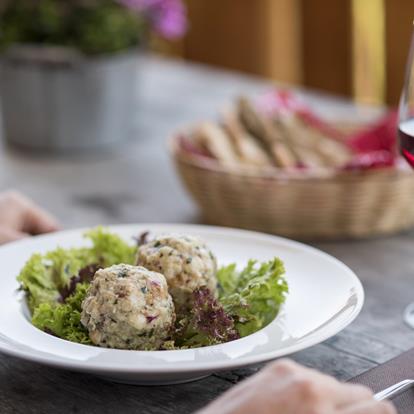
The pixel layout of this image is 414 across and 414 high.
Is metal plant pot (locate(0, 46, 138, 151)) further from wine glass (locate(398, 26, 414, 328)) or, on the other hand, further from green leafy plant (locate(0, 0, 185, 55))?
wine glass (locate(398, 26, 414, 328))

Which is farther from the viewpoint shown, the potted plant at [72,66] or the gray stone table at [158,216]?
the potted plant at [72,66]

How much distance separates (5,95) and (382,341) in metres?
1.54

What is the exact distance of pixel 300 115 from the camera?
2.18 meters

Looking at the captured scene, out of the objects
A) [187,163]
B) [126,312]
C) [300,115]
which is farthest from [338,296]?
[300,115]

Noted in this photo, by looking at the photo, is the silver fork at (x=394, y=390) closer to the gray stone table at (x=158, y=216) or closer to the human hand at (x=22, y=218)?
the gray stone table at (x=158, y=216)

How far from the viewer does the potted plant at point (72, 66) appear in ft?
7.79

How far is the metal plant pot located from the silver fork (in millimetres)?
1559

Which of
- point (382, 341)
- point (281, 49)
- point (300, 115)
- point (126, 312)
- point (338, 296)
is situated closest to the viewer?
point (126, 312)

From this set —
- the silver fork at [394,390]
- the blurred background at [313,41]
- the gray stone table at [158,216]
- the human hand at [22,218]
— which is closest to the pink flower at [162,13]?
the gray stone table at [158,216]

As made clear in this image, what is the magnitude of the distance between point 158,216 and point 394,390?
102 cm

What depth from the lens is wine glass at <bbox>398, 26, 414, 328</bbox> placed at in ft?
4.36

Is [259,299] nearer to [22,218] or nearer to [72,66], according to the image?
[22,218]

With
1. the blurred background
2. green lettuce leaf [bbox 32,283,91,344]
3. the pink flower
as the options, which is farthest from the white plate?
the blurred background

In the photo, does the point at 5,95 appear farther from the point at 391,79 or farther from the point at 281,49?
the point at 281,49
